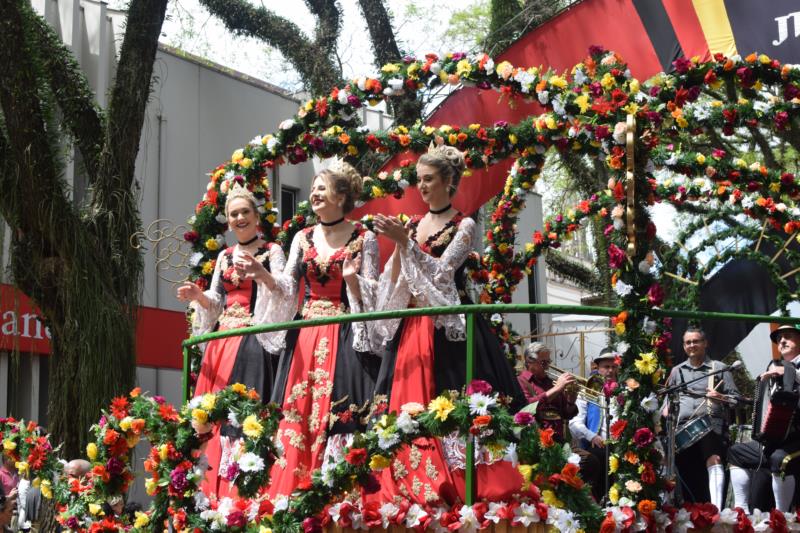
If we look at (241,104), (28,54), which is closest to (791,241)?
(28,54)

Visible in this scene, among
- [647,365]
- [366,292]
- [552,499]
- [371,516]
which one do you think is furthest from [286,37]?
[552,499]

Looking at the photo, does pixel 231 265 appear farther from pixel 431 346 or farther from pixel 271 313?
pixel 431 346

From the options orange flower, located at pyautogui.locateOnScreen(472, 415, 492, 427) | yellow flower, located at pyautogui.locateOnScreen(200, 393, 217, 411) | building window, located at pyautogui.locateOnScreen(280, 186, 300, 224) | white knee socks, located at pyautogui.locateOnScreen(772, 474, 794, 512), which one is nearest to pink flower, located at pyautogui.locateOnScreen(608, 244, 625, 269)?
orange flower, located at pyautogui.locateOnScreen(472, 415, 492, 427)

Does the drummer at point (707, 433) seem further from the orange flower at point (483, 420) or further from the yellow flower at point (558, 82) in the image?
the orange flower at point (483, 420)

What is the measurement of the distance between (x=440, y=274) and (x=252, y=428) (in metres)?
1.38

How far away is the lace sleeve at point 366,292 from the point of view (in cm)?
592

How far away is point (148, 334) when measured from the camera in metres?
14.2

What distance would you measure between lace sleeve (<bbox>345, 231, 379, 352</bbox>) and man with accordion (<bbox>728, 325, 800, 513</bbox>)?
217 cm

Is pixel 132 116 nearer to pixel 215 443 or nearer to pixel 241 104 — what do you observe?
pixel 215 443

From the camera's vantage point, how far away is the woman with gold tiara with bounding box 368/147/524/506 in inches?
214

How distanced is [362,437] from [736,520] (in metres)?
1.82

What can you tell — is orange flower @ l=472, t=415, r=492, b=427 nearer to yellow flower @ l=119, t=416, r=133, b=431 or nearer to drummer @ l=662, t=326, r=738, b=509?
yellow flower @ l=119, t=416, r=133, b=431

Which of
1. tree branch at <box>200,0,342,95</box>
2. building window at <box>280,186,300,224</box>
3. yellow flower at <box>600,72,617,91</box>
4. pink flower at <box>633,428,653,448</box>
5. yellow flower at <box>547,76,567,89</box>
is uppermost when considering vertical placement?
tree branch at <box>200,0,342,95</box>

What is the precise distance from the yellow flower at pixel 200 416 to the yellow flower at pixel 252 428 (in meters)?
0.31
